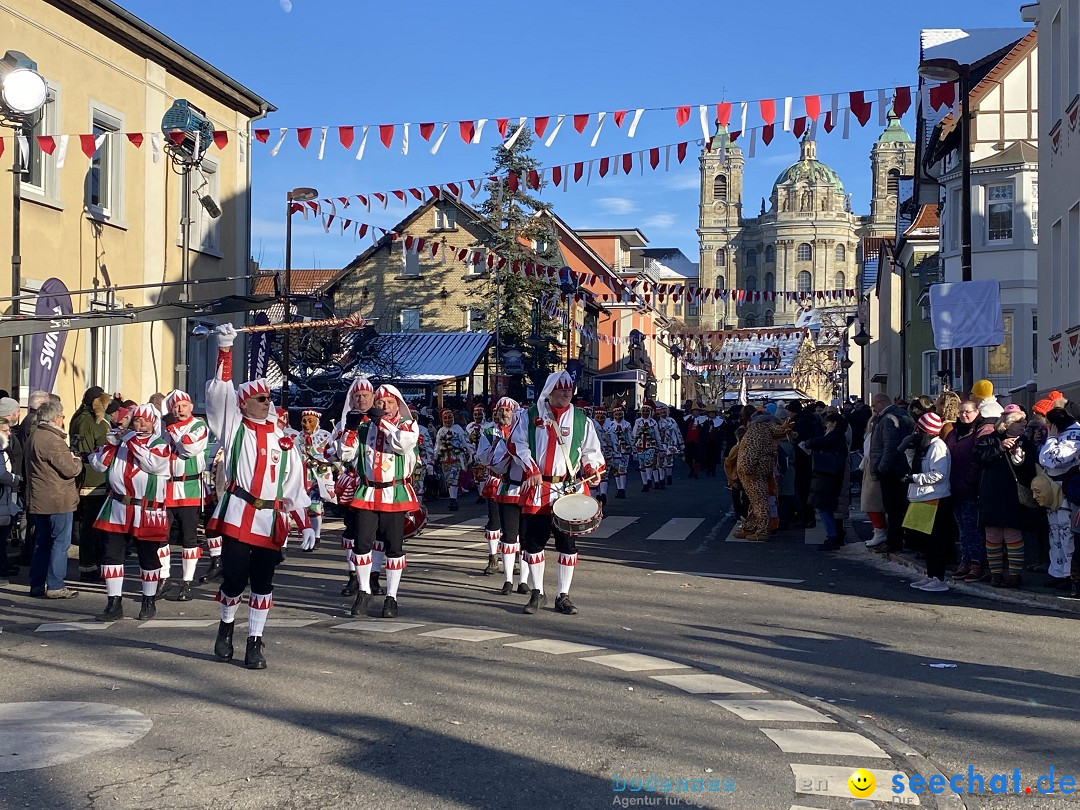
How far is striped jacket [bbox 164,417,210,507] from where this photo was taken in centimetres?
1058

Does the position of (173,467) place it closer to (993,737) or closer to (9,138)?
(993,737)

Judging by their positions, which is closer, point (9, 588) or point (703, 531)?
point (9, 588)

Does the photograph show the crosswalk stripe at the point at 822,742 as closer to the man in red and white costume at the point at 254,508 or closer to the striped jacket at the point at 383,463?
the man in red and white costume at the point at 254,508

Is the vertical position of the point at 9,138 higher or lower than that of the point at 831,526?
higher

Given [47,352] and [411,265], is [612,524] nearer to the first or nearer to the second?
[47,352]

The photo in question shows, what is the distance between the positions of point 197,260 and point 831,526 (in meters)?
13.8

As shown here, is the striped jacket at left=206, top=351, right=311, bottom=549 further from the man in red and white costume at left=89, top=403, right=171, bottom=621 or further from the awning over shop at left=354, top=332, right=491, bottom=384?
the awning over shop at left=354, top=332, right=491, bottom=384

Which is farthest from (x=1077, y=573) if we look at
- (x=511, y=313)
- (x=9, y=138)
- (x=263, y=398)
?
(x=511, y=313)

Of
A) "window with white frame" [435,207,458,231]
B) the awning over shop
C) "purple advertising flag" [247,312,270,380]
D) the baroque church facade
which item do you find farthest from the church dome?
"purple advertising flag" [247,312,270,380]

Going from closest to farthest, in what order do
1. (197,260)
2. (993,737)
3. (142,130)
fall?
(993,737) < (142,130) < (197,260)

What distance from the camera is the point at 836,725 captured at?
22.1 ft

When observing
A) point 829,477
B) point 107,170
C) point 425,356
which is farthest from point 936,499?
point 425,356

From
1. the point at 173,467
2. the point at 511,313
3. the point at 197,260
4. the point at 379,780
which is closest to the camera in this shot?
the point at 379,780

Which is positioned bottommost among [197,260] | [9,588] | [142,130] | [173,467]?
[9,588]
